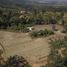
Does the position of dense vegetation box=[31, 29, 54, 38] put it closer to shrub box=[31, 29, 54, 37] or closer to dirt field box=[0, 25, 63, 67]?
shrub box=[31, 29, 54, 37]

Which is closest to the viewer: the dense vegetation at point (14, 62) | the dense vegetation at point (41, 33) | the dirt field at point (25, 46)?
the dense vegetation at point (14, 62)

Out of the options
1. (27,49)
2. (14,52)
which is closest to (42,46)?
(27,49)

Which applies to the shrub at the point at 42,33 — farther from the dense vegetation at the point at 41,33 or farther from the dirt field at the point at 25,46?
the dirt field at the point at 25,46

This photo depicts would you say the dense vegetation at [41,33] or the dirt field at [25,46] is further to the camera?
the dense vegetation at [41,33]

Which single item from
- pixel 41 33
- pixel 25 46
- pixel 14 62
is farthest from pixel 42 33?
pixel 14 62

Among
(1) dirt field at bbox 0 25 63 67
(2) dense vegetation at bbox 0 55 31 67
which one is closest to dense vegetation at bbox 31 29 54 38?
(1) dirt field at bbox 0 25 63 67

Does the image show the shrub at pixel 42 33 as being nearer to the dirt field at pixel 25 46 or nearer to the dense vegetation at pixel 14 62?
the dirt field at pixel 25 46

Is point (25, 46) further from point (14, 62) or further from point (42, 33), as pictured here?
point (14, 62)

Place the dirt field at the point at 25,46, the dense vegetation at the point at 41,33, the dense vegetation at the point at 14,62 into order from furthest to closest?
the dense vegetation at the point at 41,33 → the dirt field at the point at 25,46 → the dense vegetation at the point at 14,62

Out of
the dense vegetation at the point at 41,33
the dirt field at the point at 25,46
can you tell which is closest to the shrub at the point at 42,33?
the dense vegetation at the point at 41,33
